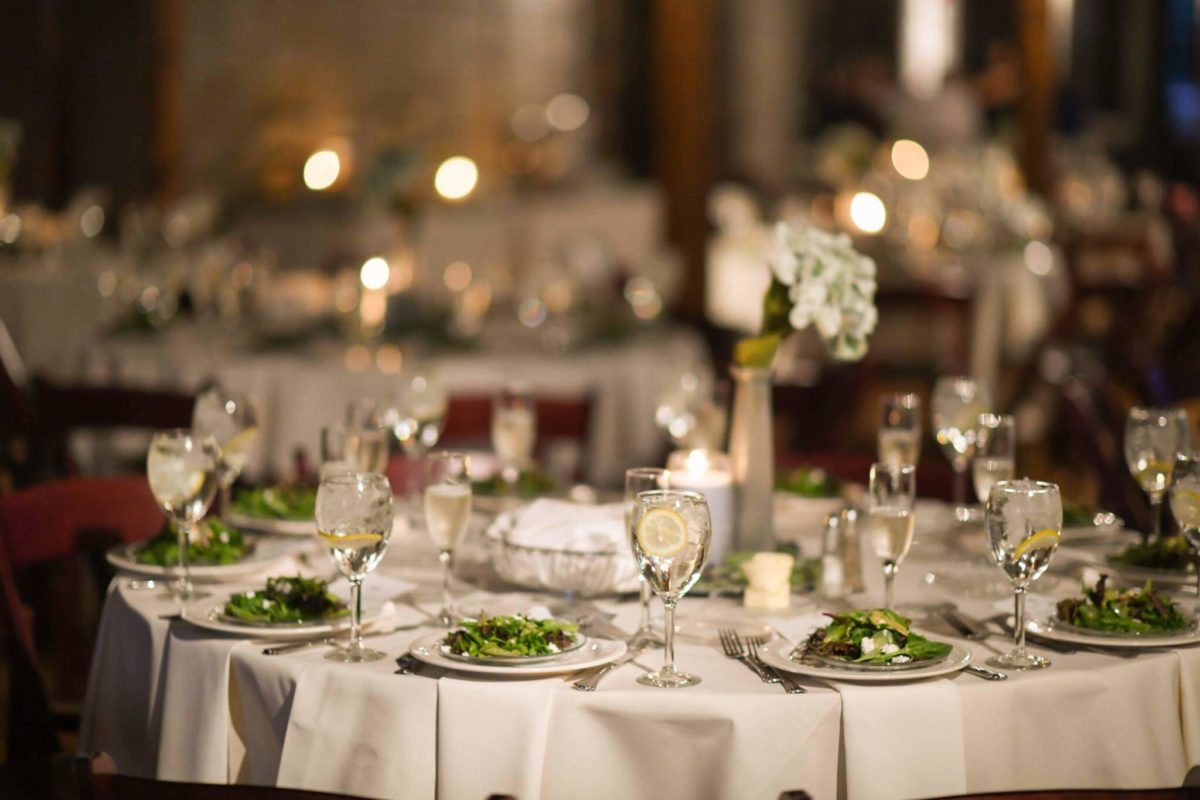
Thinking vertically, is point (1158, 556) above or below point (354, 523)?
below

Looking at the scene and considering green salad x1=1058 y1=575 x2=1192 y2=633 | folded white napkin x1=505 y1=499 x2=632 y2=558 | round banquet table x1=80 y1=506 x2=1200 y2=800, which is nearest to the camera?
round banquet table x1=80 y1=506 x2=1200 y2=800

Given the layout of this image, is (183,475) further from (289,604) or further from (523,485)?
(523,485)

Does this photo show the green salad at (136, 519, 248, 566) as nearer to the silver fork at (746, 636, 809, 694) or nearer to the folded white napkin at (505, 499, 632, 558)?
the folded white napkin at (505, 499, 632, 558)

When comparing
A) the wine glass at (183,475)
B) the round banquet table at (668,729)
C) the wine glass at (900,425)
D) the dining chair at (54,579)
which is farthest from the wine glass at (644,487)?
the dining chair at (54,579)

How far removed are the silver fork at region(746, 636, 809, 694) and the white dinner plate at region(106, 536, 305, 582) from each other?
2.77 ft

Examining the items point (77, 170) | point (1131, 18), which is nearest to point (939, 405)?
point (77, 170)

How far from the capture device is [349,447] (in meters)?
2.67

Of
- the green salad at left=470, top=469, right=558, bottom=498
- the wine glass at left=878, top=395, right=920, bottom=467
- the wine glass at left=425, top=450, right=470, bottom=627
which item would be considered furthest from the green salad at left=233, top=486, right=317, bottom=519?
the wine glass at left=878, top=395, right=920, bottom=467

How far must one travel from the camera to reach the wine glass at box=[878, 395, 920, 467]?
2.77 metres

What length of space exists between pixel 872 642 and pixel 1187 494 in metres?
0.56

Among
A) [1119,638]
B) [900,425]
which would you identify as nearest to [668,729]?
[1119,638]

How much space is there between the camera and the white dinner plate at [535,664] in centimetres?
187

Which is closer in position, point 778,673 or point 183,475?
point 778,673

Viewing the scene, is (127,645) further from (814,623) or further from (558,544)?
(814,623)
